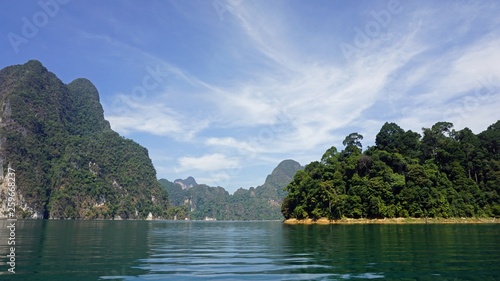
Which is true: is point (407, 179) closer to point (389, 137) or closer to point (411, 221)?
point (411, 221)

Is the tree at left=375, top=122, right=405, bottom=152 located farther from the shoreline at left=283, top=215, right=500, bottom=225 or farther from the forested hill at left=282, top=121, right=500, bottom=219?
the shoreline at left=283, top=215, right=500, bottom=225

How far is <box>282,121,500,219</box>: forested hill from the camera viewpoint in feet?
298

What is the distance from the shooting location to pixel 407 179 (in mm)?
96562

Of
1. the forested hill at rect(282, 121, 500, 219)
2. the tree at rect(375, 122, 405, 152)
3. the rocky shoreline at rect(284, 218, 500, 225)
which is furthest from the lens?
the tree at rect(375, 122, 405, 152)

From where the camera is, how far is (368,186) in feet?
305

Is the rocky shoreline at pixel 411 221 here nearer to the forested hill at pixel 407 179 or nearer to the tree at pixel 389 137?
the forested hill at pixel 407 179

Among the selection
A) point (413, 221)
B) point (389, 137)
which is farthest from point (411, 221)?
point (389, 137)

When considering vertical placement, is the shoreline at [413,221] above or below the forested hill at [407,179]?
below

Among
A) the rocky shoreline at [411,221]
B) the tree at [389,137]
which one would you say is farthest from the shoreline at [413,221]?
the tree at [389,137]

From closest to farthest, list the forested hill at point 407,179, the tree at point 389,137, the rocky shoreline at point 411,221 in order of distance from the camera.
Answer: the rocky shoreline at point 411,221
the forested hill at point 407,179
the tree at point 389,137

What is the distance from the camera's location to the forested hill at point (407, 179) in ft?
298

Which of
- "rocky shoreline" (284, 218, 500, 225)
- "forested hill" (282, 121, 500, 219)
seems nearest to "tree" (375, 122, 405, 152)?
"forested hill" (282, 121, 500, 219)

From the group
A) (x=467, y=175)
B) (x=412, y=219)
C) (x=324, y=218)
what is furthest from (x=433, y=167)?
(x=324, y=218)

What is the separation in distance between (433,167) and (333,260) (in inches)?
3851
